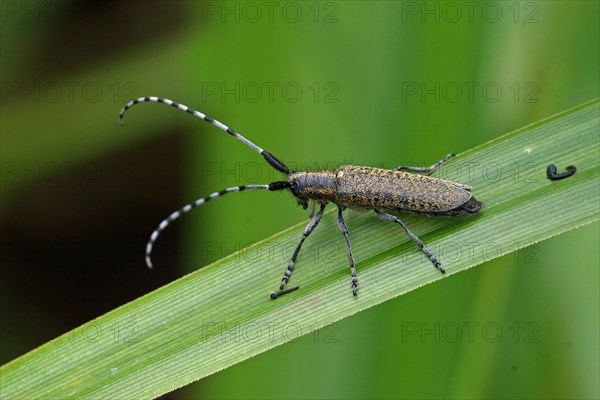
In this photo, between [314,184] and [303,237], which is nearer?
[303,237]

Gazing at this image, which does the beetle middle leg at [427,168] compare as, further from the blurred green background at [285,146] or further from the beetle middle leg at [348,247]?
the beetle middle leg at [348,247]

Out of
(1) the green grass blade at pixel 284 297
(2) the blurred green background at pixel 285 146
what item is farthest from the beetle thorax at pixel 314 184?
(1) the green grass blade at pixel 284 297

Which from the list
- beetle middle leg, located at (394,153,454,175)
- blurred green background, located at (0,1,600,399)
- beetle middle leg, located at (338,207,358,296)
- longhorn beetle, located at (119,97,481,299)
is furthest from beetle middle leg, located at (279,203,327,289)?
beetle middle leg, located at (394,153,454,175)

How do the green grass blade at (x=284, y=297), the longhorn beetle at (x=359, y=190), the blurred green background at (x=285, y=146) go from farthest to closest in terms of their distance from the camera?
the longhorn beetle at (x=359, y=190)
the blurred green background at (x=285, y=146)
the green grass blade at (x=284, y=297)

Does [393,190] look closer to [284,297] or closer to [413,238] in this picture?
[413,238]

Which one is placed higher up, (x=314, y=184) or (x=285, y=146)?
(x=285, y=146)

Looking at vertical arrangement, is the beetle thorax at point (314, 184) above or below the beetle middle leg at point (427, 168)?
below

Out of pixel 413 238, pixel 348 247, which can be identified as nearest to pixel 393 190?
pixel 413 238

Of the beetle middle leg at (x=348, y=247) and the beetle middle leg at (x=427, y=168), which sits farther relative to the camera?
the beetle middle leg at (x=427, y=168)
